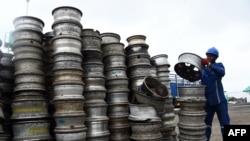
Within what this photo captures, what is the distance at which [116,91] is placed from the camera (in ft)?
16.8

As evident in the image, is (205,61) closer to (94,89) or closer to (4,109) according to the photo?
(94,89)

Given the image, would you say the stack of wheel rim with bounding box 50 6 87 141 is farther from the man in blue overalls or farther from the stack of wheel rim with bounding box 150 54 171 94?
the man in blue overalls

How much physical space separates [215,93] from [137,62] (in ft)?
6.39

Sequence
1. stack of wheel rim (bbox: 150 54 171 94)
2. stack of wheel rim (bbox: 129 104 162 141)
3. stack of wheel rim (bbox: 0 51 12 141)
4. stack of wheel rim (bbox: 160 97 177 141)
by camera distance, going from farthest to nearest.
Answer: stack of wheel rim (bbox: 150 54 171 94) < stack of wheel rim (bbox: 160 97 177 141) < stack of wheel rim (bbox: 129 104 162 141) < stack of wheel rim (bbox: 0 51 12 141)

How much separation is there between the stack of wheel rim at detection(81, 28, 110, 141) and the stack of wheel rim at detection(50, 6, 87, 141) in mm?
254

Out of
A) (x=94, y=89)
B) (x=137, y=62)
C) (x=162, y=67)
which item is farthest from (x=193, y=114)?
(x=94, y=89)

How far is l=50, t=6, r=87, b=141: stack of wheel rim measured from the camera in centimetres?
417

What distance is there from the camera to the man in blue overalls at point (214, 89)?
547 centimetres

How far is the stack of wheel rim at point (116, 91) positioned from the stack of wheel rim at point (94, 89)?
287 millimetres

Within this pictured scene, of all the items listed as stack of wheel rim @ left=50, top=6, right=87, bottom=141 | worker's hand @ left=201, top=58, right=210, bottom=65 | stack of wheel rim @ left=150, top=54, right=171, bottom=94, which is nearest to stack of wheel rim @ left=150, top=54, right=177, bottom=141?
stack of wheel rim @ left=150, top=54, right=171, bottom=94

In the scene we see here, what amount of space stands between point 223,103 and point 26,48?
442 cm

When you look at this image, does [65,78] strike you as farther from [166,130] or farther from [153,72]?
[166,130]

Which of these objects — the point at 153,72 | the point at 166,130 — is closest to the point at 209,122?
the point at 166,130

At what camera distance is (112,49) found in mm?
5430
